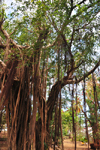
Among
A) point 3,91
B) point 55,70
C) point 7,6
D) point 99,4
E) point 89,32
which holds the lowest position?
point 3,91

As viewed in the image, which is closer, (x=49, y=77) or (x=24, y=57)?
(x=24, y=57)

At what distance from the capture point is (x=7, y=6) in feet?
8.40

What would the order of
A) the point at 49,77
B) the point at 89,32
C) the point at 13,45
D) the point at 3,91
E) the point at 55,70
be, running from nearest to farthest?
the point at 89,32 < the point at 3,91 < the point at 13,45 < the point at 55,70 < the point at 49,77

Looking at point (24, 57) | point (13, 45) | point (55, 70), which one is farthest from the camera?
point (55, 70)

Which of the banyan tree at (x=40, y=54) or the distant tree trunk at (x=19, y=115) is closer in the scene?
the banyan tree at (x=40, y=54)

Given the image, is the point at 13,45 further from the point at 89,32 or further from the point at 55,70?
the point at 89,32

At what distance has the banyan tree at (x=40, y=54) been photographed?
216 centimetres

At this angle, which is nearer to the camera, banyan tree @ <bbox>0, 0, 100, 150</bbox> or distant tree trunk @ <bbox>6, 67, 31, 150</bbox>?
banyan tree @ <bbox>0, 0, 100, 150</bbox>

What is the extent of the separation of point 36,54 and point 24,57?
0.22 metres

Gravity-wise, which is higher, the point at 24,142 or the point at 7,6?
the point at 7,6

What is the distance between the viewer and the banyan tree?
7.09 feet

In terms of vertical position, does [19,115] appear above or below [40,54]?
below

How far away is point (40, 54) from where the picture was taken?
101 inches

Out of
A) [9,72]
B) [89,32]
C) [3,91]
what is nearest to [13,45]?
[9,72]
